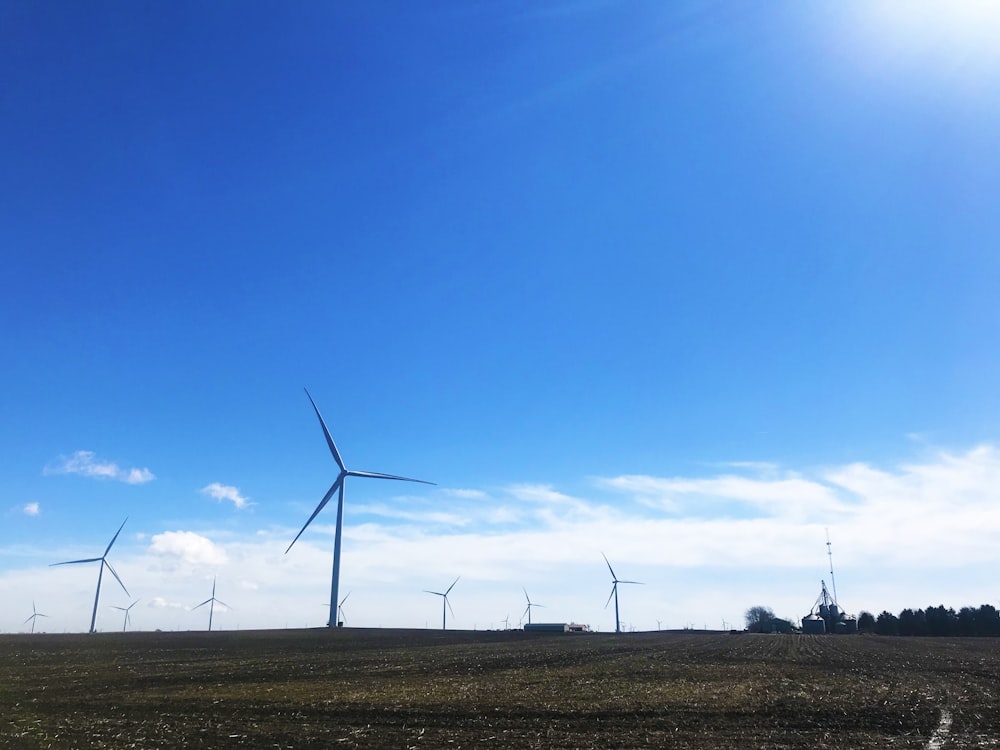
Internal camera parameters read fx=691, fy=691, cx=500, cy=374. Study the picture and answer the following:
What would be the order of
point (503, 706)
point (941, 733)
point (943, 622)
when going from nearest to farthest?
point (941, 733) → point (503, 706) → point (943, 622)

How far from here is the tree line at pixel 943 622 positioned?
14912cm

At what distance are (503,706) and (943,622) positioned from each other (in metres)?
169

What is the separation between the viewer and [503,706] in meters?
27.6

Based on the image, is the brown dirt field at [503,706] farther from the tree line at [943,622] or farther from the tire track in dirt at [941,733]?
the tree line at [943,622]

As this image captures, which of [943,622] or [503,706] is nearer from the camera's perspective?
[503,706]

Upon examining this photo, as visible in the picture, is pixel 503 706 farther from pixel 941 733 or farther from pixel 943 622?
pixel 943 622

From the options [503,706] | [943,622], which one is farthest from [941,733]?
[943,622]

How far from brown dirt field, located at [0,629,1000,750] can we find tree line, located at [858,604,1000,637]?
418 feet

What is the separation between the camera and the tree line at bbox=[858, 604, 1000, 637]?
149125mm

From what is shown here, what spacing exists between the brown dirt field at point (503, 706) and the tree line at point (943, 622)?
127407mm

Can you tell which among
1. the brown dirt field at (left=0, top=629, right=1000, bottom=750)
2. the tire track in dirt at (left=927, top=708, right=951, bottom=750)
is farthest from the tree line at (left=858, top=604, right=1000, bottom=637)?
the tire track in dirt at (left=927, top=708, right=951, bottom=750)

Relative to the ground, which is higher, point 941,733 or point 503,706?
point 941,733

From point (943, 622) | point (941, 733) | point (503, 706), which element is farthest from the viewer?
point (943, 622)

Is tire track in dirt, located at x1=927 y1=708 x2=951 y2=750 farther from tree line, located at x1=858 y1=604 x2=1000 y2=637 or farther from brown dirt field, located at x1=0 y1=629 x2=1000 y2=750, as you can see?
tree line, located at x1=858 y1=604 x2=1000 y2=637
